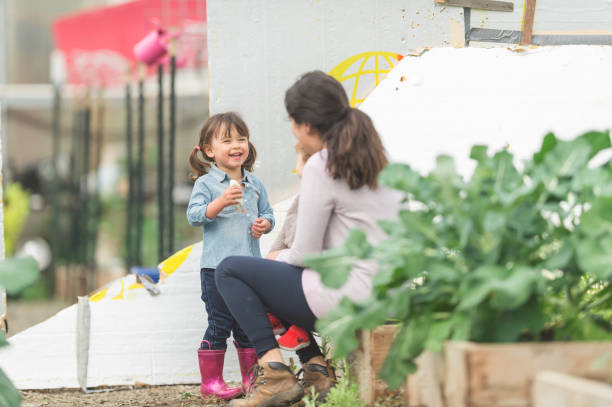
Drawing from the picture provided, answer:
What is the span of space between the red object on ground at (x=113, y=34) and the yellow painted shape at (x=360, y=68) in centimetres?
469

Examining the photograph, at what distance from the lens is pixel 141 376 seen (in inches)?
132

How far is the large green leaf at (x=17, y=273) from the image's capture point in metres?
1.83

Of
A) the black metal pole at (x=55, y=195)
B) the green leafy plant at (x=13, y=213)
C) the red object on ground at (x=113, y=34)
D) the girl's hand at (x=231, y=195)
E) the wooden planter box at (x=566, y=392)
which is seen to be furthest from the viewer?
the green leafy plant at (x=13, y=213)

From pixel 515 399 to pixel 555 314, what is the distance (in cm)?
30

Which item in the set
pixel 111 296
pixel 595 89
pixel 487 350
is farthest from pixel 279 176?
pixel 487 350

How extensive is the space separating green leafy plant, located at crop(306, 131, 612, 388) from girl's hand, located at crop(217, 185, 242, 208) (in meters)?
1.17

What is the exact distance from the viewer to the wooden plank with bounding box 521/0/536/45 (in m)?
3.31

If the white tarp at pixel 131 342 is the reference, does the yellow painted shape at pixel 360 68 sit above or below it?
above

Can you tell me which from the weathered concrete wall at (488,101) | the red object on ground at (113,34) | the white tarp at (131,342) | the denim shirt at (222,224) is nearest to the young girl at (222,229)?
the denim shirt at (222,224)

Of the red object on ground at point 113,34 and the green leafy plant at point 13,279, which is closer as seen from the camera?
the green leafy plant at point 13,279

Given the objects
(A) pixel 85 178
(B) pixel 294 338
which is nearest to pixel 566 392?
(B) pixel 294 338

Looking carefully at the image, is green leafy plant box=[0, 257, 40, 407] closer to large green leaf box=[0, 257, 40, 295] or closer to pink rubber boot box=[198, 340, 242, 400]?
large green leaf box=[0, 257, 40, 295]

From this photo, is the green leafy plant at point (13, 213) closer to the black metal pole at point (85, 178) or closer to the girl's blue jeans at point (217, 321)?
the black metal pole at point (85, 178)

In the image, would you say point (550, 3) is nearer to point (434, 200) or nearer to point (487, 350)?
point (434, 200)
